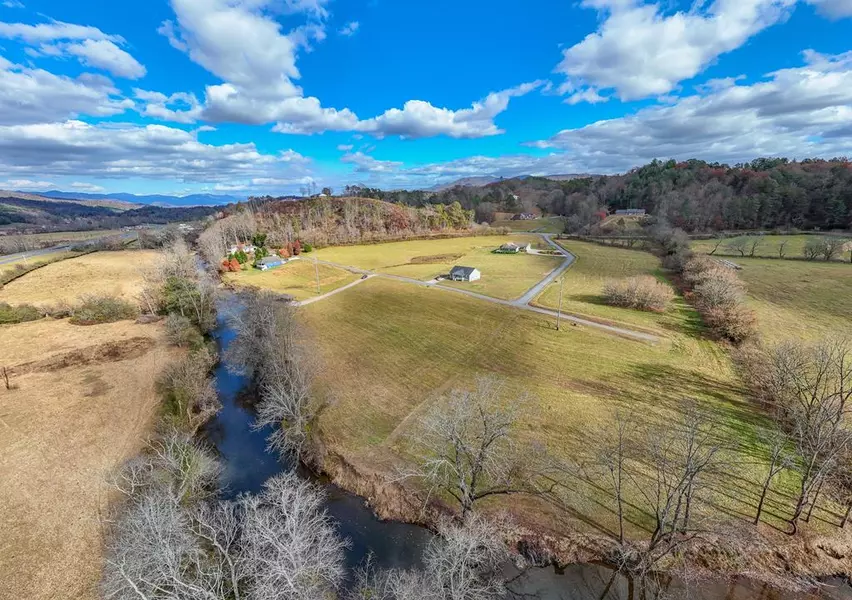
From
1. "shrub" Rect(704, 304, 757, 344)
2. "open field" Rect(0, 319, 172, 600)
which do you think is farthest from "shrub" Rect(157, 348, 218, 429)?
"shrub" Rect(704, 304, 757, 344)

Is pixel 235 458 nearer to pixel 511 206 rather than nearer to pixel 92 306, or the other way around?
pixel 92 306

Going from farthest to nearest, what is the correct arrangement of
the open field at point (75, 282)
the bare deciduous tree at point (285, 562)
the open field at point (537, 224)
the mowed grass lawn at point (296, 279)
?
the open field at point (537, 224), the mowed grass lawn at point (296, 279), the open field at point (75, 282), the bare deciduous tree at point (285, 562)

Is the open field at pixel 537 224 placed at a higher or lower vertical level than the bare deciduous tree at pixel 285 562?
higher

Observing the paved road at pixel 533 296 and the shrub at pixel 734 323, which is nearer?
the shrub at pixel 734 323

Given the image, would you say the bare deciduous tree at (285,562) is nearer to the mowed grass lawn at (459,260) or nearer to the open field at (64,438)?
the open field at (64,438)

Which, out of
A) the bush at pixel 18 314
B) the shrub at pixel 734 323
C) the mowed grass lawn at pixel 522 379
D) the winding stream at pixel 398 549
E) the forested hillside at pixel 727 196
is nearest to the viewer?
the winding stream at pixel 398 549

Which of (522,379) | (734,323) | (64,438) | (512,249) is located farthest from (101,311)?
(512,249)

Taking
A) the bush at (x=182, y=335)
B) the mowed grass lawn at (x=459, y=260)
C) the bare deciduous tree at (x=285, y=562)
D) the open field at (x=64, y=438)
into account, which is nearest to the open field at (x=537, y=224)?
the mowed grass lawn at (x=459, y=260)
